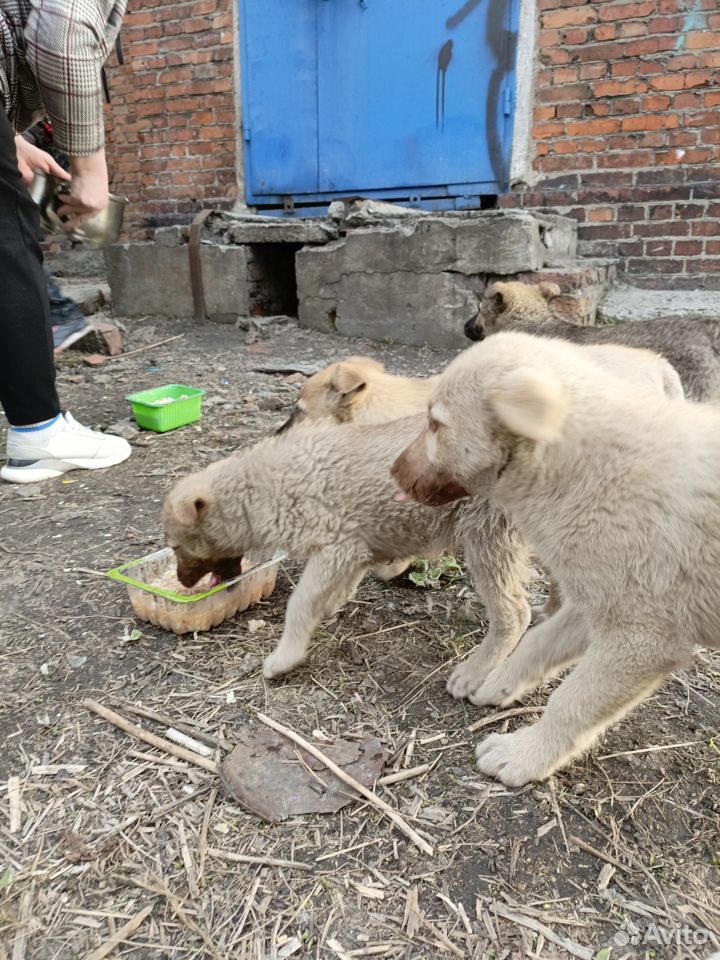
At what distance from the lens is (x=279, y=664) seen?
113 inches

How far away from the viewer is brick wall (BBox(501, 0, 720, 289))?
7.29 metres

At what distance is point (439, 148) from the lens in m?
8.35

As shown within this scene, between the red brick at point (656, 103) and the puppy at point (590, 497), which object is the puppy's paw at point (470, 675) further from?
the red brick at point (656, 103)

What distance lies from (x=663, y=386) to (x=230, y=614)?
219cm

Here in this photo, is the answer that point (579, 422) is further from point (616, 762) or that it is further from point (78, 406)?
point (78, 406)

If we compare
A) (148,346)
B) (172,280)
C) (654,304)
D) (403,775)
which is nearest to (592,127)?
(654,304)

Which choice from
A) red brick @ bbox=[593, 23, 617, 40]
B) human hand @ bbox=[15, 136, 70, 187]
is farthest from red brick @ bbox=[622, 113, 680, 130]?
human hand @ bbox=[15, 136, 70, 187]

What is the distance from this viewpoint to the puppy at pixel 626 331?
4797 mm

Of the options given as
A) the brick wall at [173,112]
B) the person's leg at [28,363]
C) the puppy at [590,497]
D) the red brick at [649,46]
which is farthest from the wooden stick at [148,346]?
the puppy at [590,497]

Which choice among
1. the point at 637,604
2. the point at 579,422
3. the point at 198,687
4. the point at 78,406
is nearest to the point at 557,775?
the point at 637,604

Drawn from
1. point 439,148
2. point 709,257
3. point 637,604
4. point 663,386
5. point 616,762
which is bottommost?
point 616,762

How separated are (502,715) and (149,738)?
4.13ft

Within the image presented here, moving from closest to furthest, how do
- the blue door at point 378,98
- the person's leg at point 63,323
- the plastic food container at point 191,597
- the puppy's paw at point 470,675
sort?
the puppy's paw at point 470,675
the plastic food container at point 191,597
the person's leg at point 63,323
the blue door at point 378,98

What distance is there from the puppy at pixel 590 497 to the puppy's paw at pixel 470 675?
32 cm
